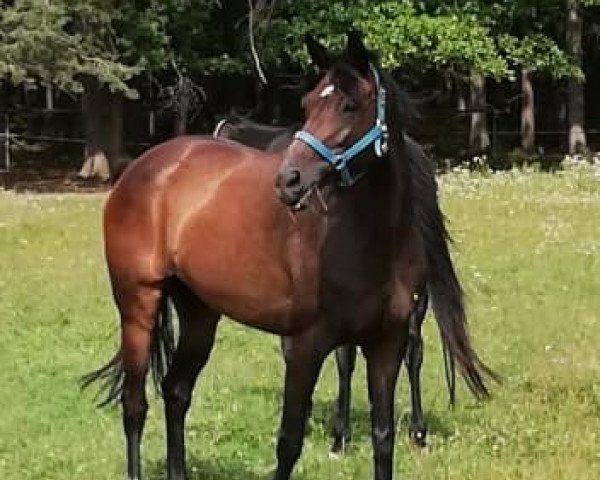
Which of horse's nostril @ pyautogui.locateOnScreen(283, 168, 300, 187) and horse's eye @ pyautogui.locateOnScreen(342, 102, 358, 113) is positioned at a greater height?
horse's eye @ pyautogui.locateOnScreen(342, 102, 358, 113)

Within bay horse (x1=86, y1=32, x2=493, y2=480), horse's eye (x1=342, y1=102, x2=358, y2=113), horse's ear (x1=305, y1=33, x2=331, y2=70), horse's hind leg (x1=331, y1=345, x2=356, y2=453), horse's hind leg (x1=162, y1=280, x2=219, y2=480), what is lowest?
horse's hind leg (x1=331, y1=345, x2=356, y2=453)

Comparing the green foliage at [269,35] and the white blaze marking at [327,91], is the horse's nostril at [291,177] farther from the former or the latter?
the green foliage at [269,35]

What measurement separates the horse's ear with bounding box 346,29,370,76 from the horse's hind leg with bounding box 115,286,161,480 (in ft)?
5.69

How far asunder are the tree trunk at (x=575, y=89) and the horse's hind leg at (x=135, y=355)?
23.2m

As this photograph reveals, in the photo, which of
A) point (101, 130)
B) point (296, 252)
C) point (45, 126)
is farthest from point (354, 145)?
point (45, 126)

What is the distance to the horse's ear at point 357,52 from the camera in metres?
4.68

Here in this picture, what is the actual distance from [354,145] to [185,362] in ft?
6.50

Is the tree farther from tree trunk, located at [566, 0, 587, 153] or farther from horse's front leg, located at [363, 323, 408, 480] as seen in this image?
horse's front leg, located at [363, 323, 408, 480]

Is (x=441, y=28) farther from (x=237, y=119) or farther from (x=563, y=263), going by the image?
(x=237, y=119)

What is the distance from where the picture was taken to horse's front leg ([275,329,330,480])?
5008 mm

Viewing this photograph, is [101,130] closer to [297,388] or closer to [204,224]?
[204,224]

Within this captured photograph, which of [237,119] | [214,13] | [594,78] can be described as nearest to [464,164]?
[214,13]

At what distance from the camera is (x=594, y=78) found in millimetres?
37188

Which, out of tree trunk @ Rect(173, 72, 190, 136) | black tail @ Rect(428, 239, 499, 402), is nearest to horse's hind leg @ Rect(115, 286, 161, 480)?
black tail @ Rect(428, 239, 499, 402)
